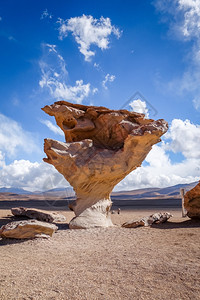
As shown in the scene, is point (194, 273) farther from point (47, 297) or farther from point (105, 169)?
point (105, 169)

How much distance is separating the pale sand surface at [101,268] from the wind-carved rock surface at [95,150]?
8.48 feet

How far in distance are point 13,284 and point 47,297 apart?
2.52 ft

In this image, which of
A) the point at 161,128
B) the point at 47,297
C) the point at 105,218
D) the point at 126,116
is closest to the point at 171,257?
the point at 47,297

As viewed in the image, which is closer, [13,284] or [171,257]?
[13,284]

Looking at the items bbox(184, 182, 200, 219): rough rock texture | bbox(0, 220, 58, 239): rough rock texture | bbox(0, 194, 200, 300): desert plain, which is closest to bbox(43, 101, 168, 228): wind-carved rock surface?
bbox(0, 220, 58, 239): rough rock texture

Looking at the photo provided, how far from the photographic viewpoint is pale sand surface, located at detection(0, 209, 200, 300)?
3031 mm

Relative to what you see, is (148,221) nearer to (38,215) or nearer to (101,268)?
(101,268)

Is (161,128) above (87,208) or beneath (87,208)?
above

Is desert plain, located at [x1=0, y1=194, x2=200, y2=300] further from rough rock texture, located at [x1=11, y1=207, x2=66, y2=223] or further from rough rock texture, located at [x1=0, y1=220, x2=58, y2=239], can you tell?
rough rock texture, located at [x1=11, y1=207, x2=66, y2=223]

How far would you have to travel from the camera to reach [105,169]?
30.3ft

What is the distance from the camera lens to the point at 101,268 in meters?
4.04

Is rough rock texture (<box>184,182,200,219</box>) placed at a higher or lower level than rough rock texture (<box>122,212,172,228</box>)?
higher

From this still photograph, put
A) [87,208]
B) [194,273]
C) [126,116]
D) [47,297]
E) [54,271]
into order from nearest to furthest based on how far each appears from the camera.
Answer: [47,297], [194,273], [54,271], [87,208], [126,116]

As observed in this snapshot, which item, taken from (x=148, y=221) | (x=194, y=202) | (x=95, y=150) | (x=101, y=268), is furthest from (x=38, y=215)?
(x=101, y=268)
